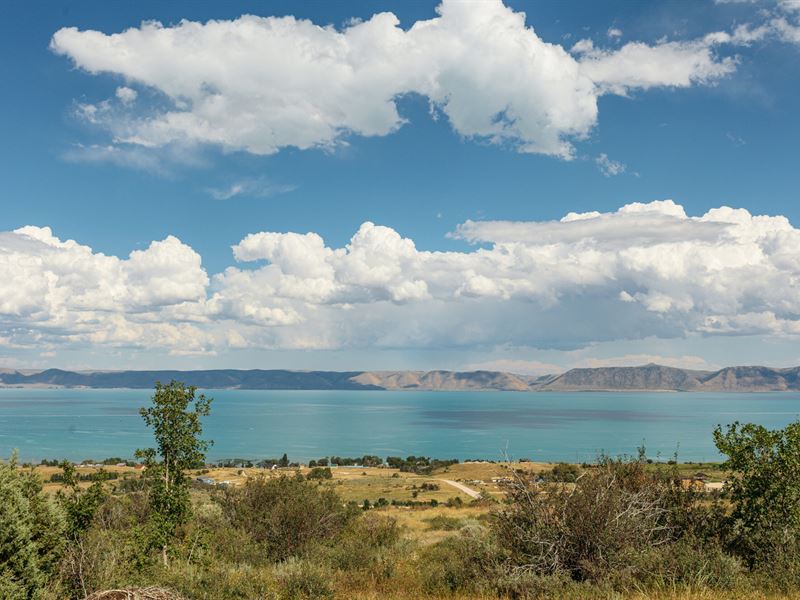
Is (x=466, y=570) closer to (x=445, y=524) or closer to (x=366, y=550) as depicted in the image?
(x=366, y=550)

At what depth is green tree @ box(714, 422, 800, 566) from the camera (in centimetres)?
1230

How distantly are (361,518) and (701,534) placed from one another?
43.7 ft

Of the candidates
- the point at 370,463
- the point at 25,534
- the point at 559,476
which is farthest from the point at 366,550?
the point at 370,463

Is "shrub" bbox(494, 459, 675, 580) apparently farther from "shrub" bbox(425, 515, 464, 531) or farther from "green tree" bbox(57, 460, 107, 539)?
"shrub" bbox(425, 515, 464, 531)

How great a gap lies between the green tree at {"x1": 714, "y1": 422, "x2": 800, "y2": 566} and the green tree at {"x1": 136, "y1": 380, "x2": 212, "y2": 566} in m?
12.9

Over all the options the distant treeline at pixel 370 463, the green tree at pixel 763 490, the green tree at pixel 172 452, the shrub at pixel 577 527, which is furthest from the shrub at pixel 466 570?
the distant treeline at pixel 370 463

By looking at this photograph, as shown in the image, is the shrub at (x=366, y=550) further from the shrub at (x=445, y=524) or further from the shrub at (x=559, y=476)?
the shrub at (x=445, y=524)

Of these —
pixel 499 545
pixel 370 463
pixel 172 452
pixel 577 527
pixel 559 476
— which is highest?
pixel 172 452

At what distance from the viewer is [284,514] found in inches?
749

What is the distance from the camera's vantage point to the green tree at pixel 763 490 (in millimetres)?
12297

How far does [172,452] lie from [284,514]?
6.05 m

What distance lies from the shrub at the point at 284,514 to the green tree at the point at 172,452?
434cm

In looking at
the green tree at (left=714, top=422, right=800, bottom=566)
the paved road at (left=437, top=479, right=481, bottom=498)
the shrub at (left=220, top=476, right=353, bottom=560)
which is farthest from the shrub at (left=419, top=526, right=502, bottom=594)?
the paved road at (left=437, top=479, right=481, bottom=498)

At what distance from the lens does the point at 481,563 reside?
12.2 m
